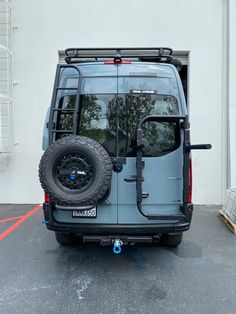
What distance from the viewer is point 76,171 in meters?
3.23

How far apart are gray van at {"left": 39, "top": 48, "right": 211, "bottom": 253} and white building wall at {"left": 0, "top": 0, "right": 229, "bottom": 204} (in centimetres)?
393

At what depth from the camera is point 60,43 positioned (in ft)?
24.5

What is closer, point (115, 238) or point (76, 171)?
point (76, 171)

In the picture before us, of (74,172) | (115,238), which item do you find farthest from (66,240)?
(74,172)

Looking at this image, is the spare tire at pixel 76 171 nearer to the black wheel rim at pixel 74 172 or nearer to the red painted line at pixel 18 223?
the black wheel rim at pixel 74 172

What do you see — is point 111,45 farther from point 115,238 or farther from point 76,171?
point 115,238

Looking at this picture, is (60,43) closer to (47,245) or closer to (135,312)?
(47,245)

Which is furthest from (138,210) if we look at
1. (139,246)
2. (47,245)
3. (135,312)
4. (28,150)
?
(28,150)

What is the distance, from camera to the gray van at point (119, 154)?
3.24 m

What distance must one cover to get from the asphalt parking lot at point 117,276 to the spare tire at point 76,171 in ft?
3.24

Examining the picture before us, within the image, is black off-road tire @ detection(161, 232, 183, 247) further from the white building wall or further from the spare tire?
the white building wall

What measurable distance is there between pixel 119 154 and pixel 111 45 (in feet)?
15.3

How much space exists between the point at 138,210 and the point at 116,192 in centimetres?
32

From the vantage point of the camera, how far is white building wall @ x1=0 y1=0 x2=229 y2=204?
730 centimetres
